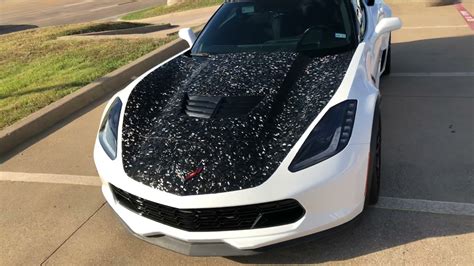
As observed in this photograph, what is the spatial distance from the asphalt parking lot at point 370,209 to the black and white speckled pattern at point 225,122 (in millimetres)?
614

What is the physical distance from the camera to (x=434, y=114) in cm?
482

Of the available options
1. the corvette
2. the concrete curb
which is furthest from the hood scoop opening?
the concrete curb

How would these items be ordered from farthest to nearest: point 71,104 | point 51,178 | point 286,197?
1. point 71,104
2. point 51,178
3. point 286,197

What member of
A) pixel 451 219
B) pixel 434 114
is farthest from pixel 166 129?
pixel 434 114

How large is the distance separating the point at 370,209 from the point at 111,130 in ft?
6.02

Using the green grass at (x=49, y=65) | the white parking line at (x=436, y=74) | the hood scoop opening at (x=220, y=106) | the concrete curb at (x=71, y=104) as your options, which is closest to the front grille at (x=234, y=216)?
the hood scoop opening at (x=220, y=106)

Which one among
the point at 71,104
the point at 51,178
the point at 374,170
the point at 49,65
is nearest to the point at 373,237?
the point at 374,170

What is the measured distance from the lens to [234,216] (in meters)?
2.50

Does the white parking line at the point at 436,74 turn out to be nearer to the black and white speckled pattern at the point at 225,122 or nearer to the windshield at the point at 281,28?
the windshield at the point at 281,28

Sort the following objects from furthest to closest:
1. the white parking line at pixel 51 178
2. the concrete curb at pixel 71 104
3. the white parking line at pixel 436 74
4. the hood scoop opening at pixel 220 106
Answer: the white parking line at pixel 436 74, the concrete curb at pixel 71 104, the white parking line at pixel 51 178, the hood scoop opening at pixel 220 106

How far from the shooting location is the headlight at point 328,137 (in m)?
2.52

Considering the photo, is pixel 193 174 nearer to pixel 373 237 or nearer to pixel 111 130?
pixel 111 130

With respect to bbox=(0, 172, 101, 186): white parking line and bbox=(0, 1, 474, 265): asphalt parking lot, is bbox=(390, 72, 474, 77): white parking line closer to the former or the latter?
bbox=(0, 1, 474, 265): asphalt parking lot

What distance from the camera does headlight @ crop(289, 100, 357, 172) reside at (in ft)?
8.28
